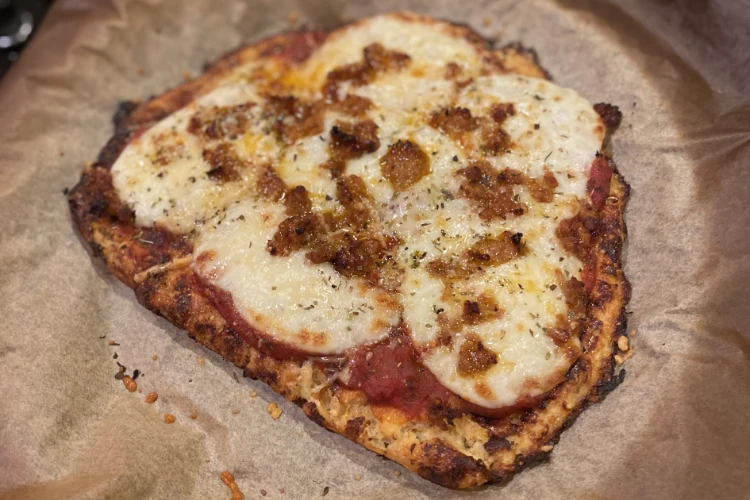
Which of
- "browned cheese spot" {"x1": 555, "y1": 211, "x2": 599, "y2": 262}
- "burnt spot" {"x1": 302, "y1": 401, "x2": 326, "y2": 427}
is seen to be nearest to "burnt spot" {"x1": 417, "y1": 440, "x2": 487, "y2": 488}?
"burnt spot" {"x1": 302, "y1": 401, "x2": 326, "y2": 427}

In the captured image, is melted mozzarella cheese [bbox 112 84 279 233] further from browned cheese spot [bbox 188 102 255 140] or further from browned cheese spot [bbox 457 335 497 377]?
browned cheese spot [bbox 457 335 497 377]

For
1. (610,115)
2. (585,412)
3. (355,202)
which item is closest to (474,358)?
(585,412)

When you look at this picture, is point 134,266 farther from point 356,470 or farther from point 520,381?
point 520,381

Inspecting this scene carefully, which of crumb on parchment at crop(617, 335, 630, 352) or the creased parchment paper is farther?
crumb on parchment at crop(617, 335, 630, 352)

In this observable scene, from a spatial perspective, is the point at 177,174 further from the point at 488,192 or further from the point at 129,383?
the point at 488,192

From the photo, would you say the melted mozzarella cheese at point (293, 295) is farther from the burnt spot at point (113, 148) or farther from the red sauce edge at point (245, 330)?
the burnt spot at point (113, 148)

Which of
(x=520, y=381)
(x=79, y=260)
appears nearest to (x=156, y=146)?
(x=79, y=260)

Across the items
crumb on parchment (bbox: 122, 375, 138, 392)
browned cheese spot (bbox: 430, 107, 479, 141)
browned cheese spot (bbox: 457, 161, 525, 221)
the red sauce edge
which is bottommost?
crumb on parchment (bbox: 122, 375, 138, 392)
